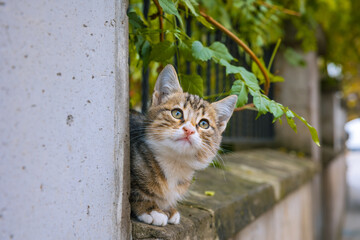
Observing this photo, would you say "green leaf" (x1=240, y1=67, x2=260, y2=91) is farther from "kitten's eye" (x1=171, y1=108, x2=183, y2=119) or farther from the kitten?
"kitten's eye" (x1=171, y1=108, x2=183, y2=119)

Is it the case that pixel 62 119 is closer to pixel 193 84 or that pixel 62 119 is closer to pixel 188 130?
pixel 188 130

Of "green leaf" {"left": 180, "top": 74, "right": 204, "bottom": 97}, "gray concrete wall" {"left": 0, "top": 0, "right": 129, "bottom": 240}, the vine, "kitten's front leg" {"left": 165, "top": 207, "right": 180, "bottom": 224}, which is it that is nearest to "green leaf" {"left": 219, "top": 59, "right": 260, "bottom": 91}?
the vine

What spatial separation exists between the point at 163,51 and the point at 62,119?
62 cm

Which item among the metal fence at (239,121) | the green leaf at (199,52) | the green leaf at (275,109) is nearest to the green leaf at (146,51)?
the green leaf at (199,52)

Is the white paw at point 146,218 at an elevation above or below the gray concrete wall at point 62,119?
below

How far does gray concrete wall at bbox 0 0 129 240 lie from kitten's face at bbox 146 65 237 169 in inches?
8.8

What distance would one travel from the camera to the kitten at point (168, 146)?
4.49 ft

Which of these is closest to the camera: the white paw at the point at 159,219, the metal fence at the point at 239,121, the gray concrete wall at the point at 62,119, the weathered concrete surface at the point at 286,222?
the gray concrete wall at the point at 62,119

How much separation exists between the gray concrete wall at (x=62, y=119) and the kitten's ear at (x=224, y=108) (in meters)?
0.48

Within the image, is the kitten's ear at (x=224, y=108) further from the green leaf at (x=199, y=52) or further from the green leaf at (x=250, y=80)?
the green leaf at (x=199, y=52)

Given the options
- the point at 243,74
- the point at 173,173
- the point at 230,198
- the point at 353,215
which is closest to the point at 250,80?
the point at 243,74

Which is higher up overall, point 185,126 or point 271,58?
point 271,58

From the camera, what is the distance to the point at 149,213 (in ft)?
4.38

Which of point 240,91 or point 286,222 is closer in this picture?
point 240,91
